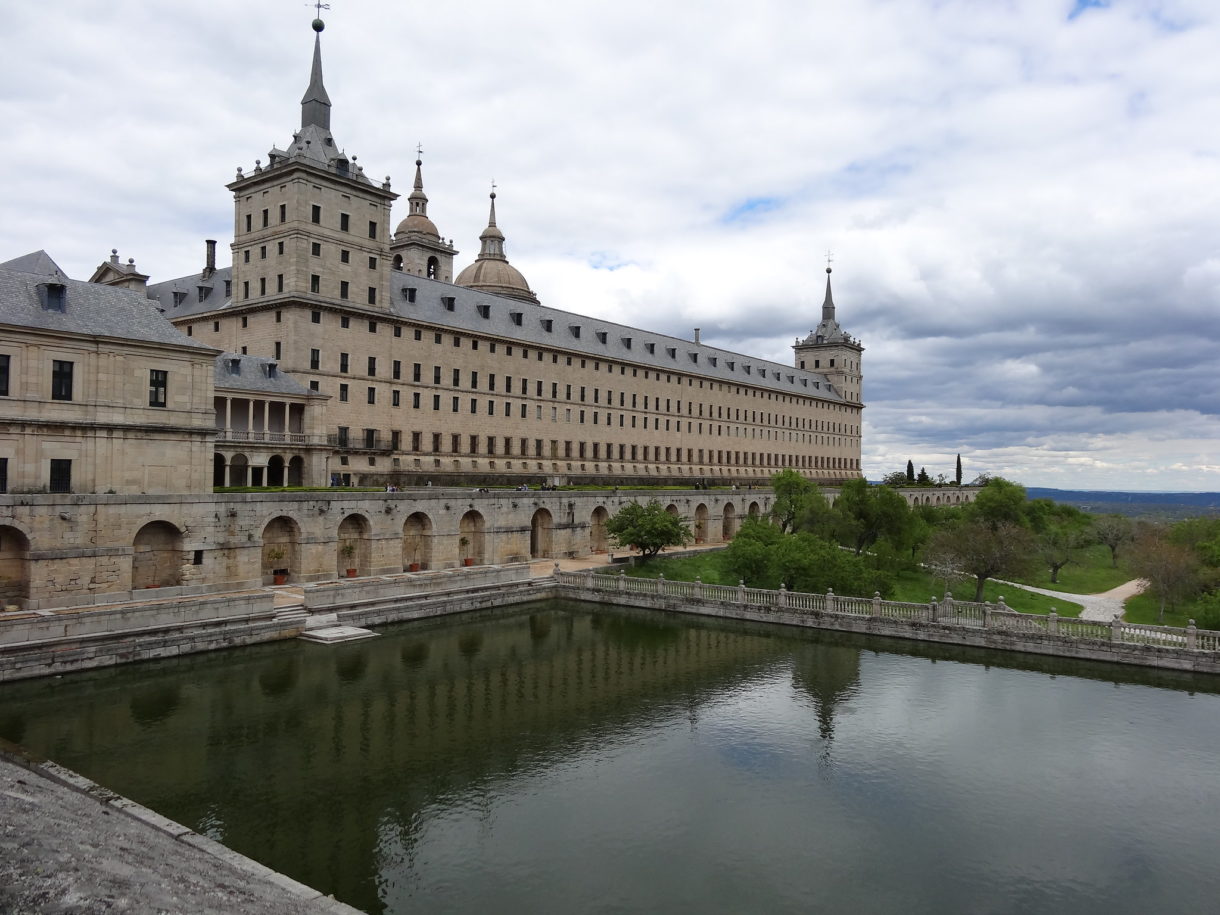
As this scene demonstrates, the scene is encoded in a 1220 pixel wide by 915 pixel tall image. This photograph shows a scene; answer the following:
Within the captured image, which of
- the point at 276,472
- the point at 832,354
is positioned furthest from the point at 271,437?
the point at 832,354

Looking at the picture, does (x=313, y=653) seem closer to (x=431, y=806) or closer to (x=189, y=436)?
(x=189, y=436)

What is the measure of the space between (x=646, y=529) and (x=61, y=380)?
30903mm

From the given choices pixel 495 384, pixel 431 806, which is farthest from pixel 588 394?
pixel 431 806

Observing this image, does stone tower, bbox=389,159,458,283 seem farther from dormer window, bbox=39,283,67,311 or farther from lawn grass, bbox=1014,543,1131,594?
lawn grass, bbox=1014,543,1131,594

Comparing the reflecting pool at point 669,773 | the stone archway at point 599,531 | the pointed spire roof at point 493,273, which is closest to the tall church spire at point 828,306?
the pointed spire roof at point 493,273

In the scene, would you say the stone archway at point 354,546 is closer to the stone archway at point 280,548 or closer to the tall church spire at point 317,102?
the stone archway at point 280,548

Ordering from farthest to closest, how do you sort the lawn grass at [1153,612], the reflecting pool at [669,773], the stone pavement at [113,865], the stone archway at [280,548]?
1. the lawn grass at [1153,612]
2. the stone archway at [280,548]
3. the reflecting pool at [669,773]
4. the stone pavement at [113,865]

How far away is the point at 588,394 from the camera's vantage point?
74.8m

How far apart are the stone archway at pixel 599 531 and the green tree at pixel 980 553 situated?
2183cm

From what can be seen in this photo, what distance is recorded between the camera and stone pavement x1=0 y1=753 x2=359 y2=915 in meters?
10.4

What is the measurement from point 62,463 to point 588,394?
4763cm

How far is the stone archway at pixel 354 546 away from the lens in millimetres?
42062

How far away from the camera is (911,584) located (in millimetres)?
49094

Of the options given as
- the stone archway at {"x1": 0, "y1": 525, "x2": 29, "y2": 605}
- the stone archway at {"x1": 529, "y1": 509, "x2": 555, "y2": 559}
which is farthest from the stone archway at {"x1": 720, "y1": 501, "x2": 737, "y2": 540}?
the stone archway at {"x1": 0, "y1": 525, "x2": 29, "y2": 605}
